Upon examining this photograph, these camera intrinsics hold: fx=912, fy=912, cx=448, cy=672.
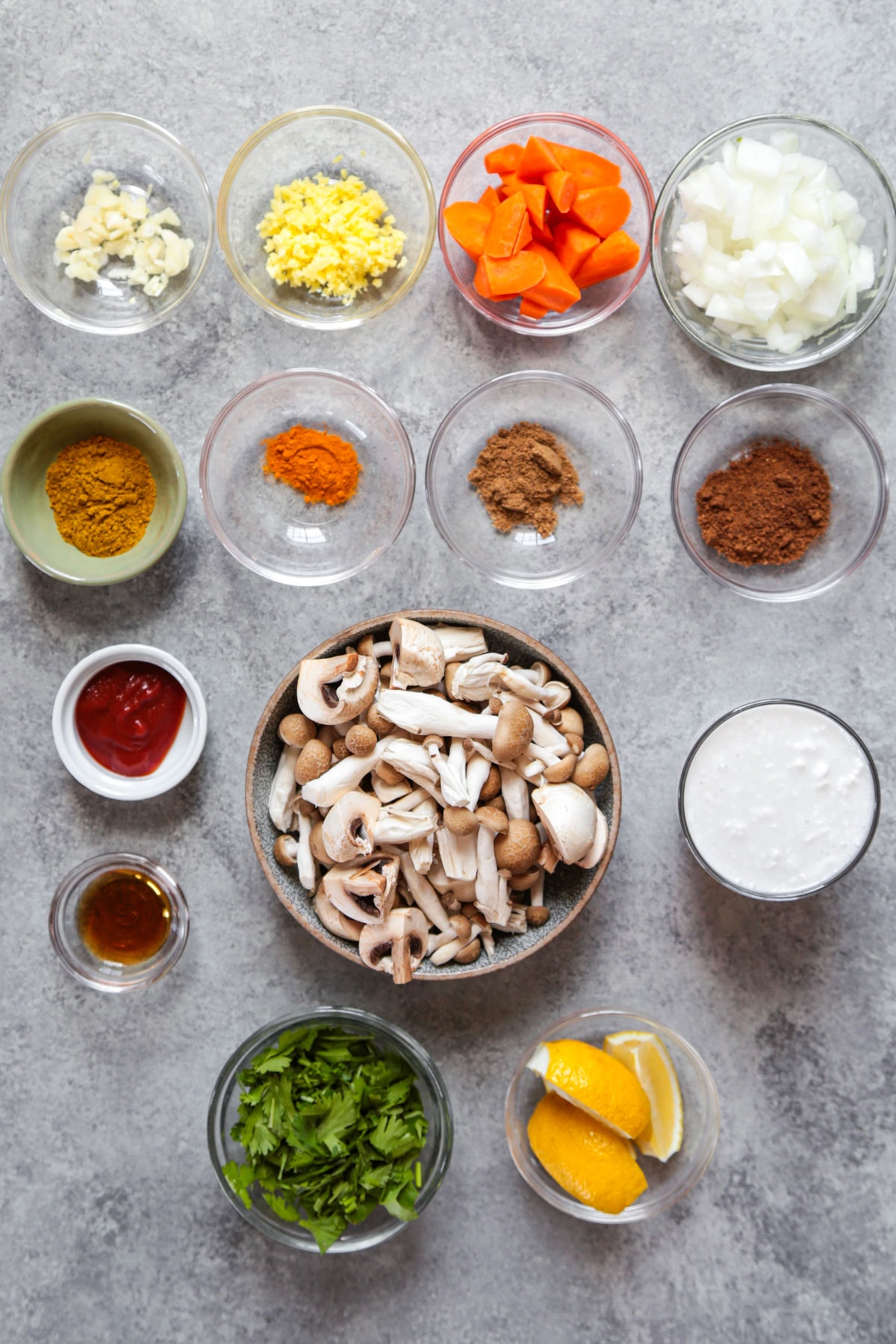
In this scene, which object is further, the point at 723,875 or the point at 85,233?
the point at 85,233

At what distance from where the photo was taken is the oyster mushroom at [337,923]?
66.2 inches

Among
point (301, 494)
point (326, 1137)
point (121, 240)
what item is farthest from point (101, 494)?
point (326, 1137)

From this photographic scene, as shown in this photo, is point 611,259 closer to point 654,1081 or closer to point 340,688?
point 340,688

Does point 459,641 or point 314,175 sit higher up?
point 314,175

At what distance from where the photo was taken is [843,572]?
1848 mm

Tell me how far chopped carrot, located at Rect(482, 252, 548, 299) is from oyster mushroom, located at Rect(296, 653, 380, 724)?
75cm

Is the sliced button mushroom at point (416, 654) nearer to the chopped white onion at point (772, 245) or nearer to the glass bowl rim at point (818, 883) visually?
the glass bowl rim at point (818, 883)

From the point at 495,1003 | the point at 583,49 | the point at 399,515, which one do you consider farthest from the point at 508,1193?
the point at 583,49

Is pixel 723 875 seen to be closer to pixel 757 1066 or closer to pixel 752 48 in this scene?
pixel 757 1066

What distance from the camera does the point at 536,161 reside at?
5.63 ft

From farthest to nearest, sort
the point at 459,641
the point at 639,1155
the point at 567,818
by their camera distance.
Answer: the point at 639,1155, the point at 459,641, the point at 567,818

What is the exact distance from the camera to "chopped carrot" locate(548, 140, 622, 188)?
1.75 metres

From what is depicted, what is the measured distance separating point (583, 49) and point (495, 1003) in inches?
76.6

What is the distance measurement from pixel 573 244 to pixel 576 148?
10.2 inches
